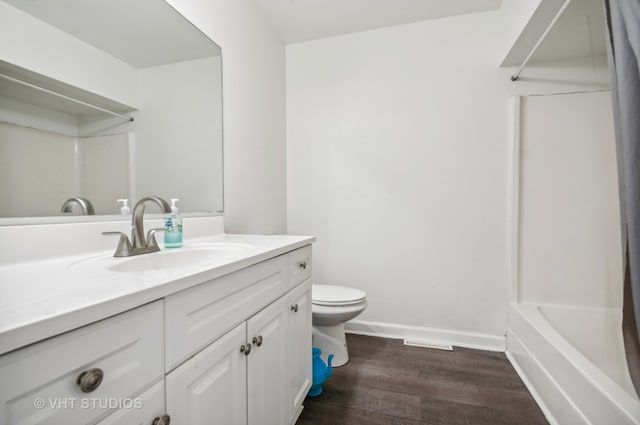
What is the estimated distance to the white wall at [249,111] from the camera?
1.68 metres

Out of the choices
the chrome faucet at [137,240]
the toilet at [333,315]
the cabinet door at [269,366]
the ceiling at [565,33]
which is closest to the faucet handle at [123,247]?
the chrome faucet at [137,240]

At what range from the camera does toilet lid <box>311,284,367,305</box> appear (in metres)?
1.70

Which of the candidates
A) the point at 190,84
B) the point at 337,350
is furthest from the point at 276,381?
the point at 190,84

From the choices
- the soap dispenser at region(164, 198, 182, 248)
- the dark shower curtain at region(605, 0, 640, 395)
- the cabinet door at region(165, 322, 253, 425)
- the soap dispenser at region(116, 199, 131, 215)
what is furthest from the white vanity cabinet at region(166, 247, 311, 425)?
the dark shower curtain at region(605, 0, 640, 395)

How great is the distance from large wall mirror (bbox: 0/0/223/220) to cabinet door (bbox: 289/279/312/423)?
0.70 meters

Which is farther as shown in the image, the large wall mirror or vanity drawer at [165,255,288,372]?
the large wall mirror

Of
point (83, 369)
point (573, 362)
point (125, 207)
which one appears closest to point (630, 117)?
point (573, 362)

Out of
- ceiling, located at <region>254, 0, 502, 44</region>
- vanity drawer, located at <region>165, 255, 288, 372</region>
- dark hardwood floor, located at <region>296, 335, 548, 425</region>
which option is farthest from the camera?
ceiling, located at <region>254, 0, 502, 44</region>

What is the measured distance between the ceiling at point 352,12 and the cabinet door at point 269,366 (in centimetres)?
194

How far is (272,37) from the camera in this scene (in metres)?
2.20

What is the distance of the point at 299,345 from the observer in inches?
50.1

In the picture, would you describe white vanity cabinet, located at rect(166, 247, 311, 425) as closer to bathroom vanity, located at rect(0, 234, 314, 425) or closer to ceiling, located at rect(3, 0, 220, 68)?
bathroom vanity, located at rect(0, 234, 314, 425)

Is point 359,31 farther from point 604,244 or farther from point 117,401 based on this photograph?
point 117,401

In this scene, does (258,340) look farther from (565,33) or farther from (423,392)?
(565,33)
